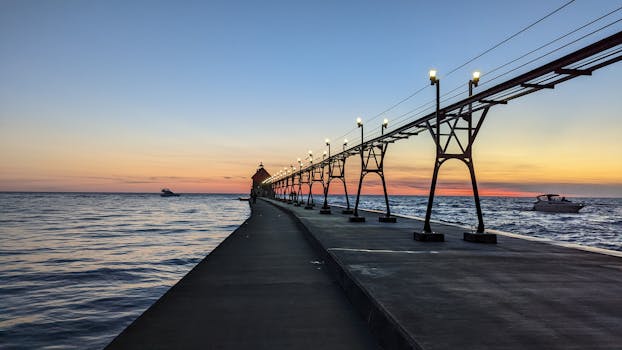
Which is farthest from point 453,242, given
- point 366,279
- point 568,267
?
point 366,279

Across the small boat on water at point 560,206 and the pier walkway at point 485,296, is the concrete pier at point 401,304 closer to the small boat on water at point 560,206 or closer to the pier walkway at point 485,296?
the pier walkway at point 485,296

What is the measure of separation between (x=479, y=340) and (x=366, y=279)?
11.9ft

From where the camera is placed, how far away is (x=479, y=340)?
493 cm

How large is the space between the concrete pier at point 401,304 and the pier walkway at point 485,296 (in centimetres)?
2

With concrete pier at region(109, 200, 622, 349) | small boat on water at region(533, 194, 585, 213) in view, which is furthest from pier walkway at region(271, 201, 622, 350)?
small boat on water at region(533, 194, 585, 213)

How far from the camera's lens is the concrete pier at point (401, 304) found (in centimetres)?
538

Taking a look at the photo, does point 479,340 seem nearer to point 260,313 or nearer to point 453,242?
point 260,313

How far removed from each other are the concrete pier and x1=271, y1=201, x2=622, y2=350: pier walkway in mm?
20

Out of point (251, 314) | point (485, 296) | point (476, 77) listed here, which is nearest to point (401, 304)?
point (485, 296)

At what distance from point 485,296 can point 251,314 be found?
427 cm

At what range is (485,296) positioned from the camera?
23.4 ft

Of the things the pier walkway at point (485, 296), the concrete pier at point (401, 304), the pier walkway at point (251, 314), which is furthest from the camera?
the pier walkway at point (251, 314)

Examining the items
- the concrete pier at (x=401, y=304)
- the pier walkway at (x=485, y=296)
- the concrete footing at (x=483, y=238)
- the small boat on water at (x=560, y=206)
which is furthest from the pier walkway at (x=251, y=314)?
the small boat on water at (x=560, y=206)

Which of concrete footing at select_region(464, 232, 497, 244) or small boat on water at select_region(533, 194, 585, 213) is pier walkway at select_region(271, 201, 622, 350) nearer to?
concrete footing at select_region(464, 232, 497, 244)
